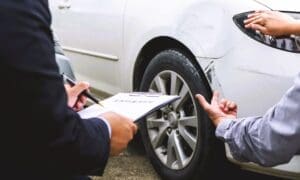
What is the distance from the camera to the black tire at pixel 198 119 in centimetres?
341

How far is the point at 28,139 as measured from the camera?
1322 mm

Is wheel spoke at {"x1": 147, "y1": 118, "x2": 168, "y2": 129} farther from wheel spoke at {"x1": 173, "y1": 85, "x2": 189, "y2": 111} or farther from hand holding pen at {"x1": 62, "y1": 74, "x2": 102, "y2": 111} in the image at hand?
hand holding pen at {"x1": 62, "y1": 74, "x2": 102, "y2": 111}

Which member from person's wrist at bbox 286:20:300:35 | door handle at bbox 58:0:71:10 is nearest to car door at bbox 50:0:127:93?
door handle at bbox 58:0:71:10

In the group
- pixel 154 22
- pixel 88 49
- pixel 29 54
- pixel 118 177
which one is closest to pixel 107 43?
pixel 88 49

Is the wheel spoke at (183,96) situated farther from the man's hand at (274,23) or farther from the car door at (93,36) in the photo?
the man's hand at (274,23)

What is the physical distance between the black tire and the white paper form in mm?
1514

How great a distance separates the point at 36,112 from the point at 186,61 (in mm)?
2297

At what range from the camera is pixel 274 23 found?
247 cm

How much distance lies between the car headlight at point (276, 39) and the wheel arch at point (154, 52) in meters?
0.41

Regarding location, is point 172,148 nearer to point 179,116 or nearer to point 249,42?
point 179,116

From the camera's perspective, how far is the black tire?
3.41m

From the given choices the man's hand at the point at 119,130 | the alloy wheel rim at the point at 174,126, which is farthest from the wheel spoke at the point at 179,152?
the man's hand at the point at 119,130

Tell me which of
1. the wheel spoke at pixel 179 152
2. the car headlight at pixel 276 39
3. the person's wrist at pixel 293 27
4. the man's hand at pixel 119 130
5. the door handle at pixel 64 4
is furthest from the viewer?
the door handle at pixel 64 4

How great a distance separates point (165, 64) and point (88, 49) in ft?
3.73
